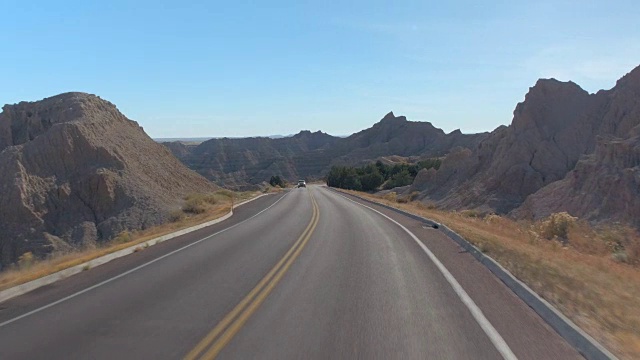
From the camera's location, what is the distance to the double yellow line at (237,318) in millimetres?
6645

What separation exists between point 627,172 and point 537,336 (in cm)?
2534

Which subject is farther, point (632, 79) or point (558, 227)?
point (632, 79)

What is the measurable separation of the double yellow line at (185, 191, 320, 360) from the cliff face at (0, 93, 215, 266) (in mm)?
24678

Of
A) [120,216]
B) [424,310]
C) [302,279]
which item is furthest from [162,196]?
[424,310]

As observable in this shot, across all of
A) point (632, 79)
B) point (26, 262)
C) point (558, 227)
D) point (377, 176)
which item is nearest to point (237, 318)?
point (26, 262)

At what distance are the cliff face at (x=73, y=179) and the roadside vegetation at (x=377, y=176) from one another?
52798 mm

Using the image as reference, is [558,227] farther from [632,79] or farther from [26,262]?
[632,79]

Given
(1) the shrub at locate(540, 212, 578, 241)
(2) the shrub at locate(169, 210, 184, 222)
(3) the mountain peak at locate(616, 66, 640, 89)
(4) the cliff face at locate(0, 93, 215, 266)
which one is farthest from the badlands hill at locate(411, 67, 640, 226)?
(4) the cliff face at locate(0, 93, 215, 266)

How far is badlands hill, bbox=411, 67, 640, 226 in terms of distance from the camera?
32.2m

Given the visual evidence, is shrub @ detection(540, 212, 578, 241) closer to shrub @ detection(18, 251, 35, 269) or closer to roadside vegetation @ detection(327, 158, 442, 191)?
shrub @ detection(18, 251, 35, 269)

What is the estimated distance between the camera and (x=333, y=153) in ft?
614

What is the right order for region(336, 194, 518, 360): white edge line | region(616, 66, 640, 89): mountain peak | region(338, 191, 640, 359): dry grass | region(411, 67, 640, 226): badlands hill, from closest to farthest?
1. region(336, 194, 518, 360): white edge line
2. region(338, 191, 640, 359): dry grass
3. region(411, 67, 640, 226): badlands hill
4. region(616, 66, 640, 89): mountain peak

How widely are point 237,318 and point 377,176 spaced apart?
9823 cm

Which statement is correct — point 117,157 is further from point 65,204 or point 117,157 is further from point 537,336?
point 537,336
